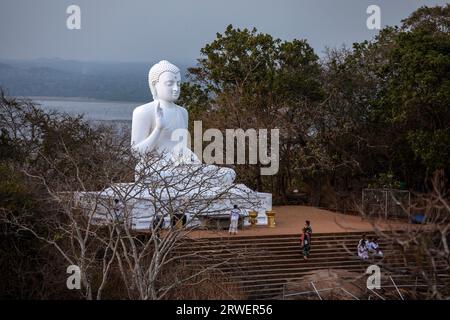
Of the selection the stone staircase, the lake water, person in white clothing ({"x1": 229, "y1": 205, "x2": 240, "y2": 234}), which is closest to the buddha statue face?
person in white clothing ({"x1": 229, "y1": 205, "x2": 240, "y2": 234})

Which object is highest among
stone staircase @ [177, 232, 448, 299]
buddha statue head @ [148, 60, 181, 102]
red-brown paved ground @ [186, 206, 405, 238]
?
buddha statue head @ [148, 60, 181, 102]

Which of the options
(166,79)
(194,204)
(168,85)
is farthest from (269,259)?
(166,79)

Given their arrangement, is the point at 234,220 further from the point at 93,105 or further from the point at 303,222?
the point at 93,105

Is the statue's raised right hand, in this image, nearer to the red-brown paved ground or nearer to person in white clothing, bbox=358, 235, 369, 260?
the red-brown paved ground

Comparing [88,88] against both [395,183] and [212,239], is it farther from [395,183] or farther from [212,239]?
[212,239]

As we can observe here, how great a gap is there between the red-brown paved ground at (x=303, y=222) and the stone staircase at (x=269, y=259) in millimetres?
387

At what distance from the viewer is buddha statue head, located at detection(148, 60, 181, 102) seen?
22.2 meters

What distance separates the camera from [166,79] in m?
22.2

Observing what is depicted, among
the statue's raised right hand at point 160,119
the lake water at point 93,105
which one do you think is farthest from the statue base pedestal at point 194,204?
the lake water at point 93,105

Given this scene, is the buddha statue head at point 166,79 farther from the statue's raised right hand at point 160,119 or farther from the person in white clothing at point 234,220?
the person in white clothing at point 234,220

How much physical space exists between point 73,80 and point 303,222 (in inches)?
1176

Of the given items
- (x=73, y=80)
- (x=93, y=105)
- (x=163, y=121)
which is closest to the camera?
(x=163, y=121)

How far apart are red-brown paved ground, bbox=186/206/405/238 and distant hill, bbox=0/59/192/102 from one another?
77.3 feet
